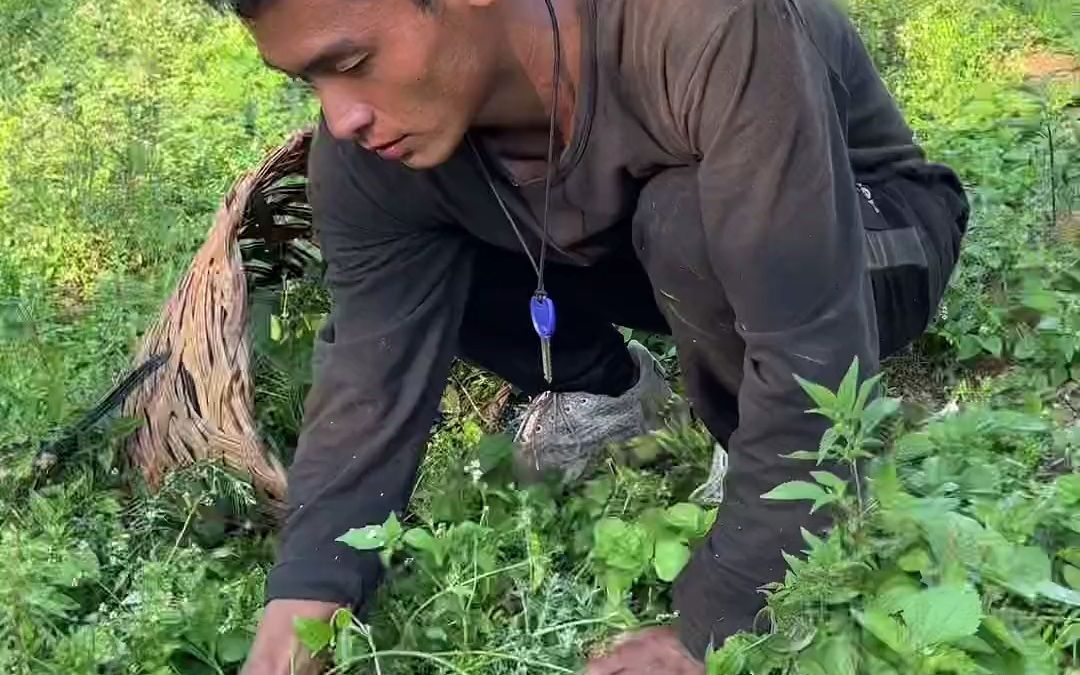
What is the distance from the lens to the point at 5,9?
477 centimetres

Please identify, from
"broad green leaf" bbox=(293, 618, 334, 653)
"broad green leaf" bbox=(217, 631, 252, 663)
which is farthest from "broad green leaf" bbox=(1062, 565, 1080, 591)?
"broad green leaf" bbox=(217, 631, 252, 663)

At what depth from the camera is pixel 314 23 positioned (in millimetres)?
1686

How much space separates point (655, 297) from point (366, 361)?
0.46 metres

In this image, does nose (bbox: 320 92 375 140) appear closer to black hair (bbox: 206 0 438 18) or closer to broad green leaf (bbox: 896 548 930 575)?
black hair (bbox: 206 0 438 18)

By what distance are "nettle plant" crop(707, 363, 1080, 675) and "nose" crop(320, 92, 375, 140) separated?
26.7 inches

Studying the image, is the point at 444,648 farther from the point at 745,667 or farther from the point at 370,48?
the point at 370,48

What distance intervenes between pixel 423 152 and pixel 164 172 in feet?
6.65

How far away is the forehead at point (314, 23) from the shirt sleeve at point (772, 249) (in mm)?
390

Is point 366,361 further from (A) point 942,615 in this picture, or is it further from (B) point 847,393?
(A) point 942,615

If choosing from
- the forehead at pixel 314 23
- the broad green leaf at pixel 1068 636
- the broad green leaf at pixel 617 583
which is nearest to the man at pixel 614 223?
the forehead at pixel 314 23

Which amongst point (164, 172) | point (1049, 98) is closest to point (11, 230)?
point (164, 172)

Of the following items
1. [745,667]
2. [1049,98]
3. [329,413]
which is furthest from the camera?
[1049,98]

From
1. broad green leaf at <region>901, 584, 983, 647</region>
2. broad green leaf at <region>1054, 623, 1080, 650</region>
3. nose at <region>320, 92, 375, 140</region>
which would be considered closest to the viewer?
broad green leaf at <region>901, 584, 983, 647</region>

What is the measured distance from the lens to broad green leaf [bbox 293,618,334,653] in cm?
183
